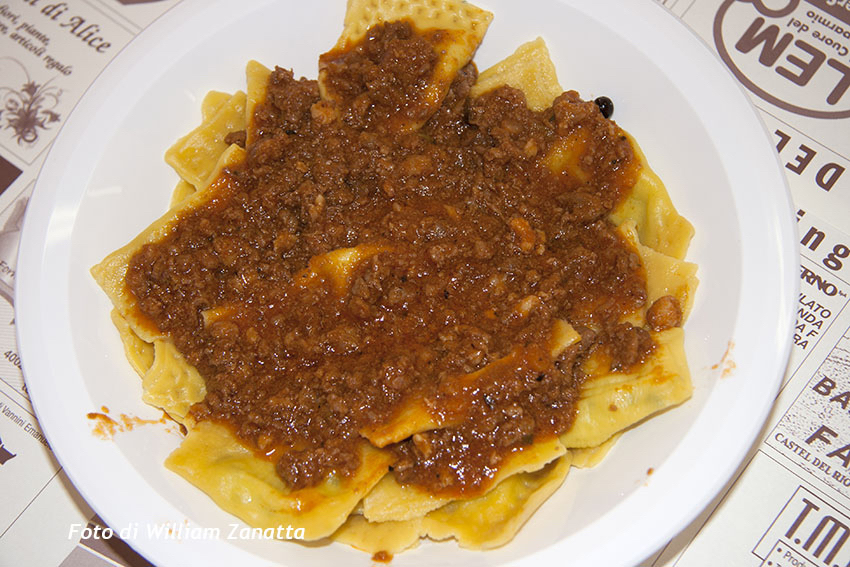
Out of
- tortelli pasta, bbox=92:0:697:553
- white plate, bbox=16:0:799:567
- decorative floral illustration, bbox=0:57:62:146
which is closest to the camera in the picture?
white plate, bbox=16:0:799:567

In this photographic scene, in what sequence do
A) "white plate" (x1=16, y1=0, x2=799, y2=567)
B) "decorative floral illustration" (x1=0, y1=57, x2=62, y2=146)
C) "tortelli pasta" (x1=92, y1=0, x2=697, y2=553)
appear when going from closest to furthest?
1. "white plate" (x1=16, y1=0, x2=799, y2=567)
2. "tortelli pasta" (x1=92, y1=0, x2=697, y2=553)
3. "decorative floral illustration" (x1=0, y1=57, x2=62, y2=146)

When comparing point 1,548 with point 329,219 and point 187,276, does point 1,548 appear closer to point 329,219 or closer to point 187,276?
point 187,276

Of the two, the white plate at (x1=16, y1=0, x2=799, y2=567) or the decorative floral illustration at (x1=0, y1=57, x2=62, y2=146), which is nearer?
the white plate at (x1=16, y1=0, x2=799, y2=567)

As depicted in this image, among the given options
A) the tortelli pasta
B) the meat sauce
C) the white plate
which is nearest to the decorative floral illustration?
the white plate

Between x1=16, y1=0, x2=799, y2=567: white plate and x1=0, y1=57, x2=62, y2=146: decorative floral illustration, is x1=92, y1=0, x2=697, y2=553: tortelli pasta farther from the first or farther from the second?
x1=0, y1=57, x2=62, y2=146: decorative floral illustration

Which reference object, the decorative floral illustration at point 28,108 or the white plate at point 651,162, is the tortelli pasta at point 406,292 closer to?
the white plate at point 651,162

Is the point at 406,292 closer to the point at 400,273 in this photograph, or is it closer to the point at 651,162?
the point at 400,273

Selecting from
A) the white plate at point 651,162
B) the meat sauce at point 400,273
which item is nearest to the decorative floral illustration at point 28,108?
the white plate at point 651,162
